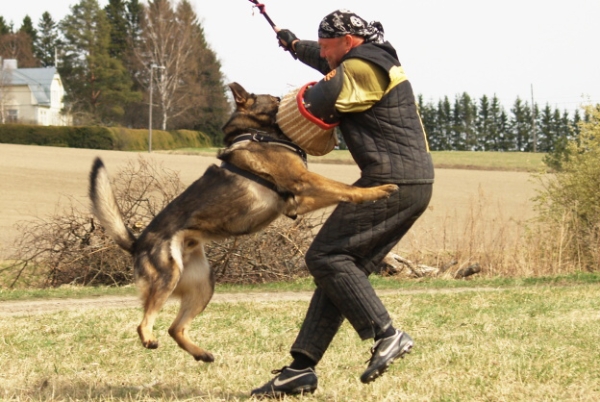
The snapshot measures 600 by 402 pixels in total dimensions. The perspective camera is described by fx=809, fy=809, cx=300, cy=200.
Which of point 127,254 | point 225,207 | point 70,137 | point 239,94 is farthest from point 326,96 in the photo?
point 70,137

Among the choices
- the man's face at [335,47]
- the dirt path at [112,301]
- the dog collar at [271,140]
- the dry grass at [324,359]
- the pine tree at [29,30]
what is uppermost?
the pine tree at [29,30]

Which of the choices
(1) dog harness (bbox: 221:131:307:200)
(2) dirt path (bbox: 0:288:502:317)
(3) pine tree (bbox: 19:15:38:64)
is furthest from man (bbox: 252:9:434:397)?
(3) pine tree (bbox: 19:15:38:64)

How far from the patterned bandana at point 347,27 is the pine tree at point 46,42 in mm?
92138

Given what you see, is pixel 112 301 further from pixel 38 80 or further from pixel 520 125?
pixel 38 80

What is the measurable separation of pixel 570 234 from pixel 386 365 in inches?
376

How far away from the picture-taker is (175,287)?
5.12 meters

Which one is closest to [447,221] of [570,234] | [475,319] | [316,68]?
[570,234]

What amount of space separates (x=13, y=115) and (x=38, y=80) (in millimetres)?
4395

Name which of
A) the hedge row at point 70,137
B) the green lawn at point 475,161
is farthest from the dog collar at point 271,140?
the hedge row at point 70,137

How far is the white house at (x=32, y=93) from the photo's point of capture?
80188mm

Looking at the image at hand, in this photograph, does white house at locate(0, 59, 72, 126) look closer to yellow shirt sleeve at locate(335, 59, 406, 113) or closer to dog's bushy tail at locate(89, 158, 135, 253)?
dog's bushy tail at locate(89, 158, 135, 253)

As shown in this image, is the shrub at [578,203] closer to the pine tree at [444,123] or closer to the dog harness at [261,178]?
the dog harness at [261,178]

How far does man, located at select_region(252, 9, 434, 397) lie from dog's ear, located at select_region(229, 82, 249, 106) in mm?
985

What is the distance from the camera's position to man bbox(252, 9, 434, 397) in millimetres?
4090
